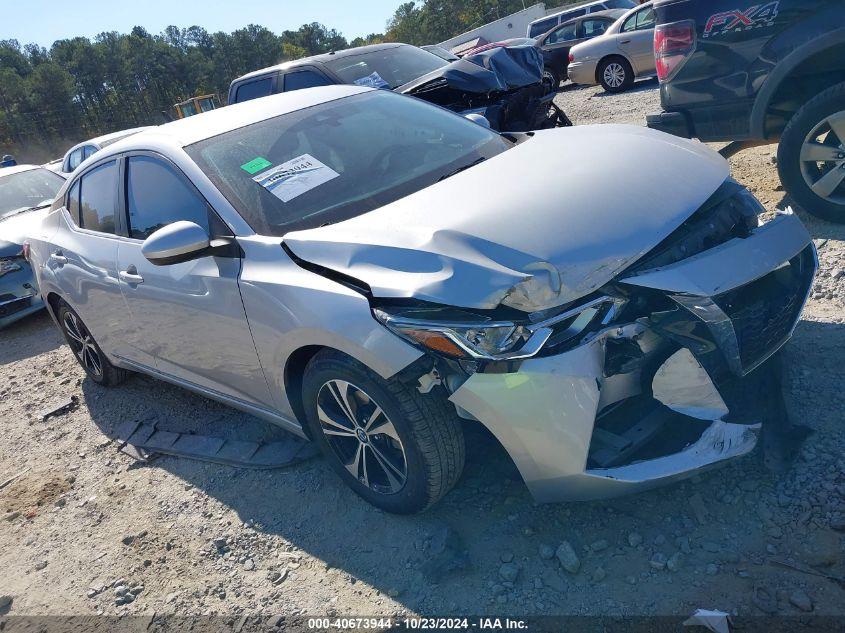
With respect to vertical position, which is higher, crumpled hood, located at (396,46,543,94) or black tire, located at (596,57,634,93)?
crumpled hood, located at (396,46,543,94)

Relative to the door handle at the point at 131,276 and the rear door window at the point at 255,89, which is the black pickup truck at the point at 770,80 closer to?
the door handle at the point at 131,276

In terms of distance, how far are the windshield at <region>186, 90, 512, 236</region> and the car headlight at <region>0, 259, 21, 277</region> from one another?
5012 millimetres

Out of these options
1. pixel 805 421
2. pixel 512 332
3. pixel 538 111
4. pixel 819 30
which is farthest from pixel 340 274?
pixel 538 111

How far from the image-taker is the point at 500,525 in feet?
8.77

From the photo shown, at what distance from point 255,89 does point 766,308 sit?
285 inches

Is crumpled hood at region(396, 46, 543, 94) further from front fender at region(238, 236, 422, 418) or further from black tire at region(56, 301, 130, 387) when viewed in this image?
front fender at region(238, 236, 422, 418)

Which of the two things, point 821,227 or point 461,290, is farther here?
point 821,227

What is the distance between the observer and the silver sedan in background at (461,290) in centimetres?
224

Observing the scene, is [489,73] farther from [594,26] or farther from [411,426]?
[594,26]

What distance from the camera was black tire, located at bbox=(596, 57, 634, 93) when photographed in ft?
42.2

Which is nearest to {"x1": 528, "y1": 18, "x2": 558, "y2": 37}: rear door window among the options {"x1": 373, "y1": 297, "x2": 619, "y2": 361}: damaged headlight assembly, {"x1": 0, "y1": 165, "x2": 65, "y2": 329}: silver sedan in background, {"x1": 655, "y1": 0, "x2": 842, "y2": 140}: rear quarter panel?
{"x1": 0, "y1": 165, "x2": 65, "y2": 329}: silver sedan in background

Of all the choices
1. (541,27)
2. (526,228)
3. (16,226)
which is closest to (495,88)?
(526,228)

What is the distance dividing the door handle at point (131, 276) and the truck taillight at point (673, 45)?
371 cm

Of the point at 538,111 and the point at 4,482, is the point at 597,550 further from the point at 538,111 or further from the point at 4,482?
the point at 538,111
